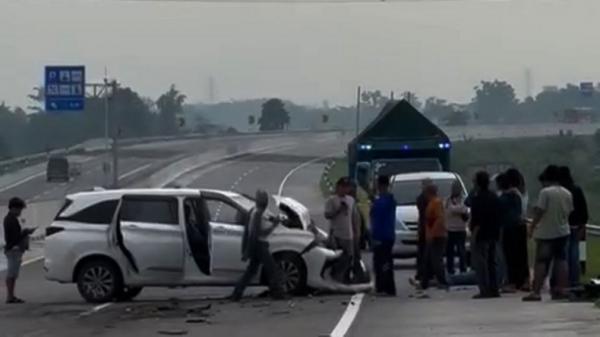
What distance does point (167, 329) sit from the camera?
19.0 metres

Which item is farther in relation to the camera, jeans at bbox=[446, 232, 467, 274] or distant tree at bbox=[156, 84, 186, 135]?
distant tree at bbox=[156, 84, 186, 135]

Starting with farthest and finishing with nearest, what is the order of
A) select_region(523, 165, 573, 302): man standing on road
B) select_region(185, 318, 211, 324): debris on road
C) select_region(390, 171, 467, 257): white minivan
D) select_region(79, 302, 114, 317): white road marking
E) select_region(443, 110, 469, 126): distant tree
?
select_region(443, 110, 469, 126): distant tree, select_region(390, 171, 467, 257): white minivan, select_region(79, 302, 114, 317): white road marking, select_region(523, 165, 573, 302): man standing on road, select_region(185, 318, 211, 324): debris on road

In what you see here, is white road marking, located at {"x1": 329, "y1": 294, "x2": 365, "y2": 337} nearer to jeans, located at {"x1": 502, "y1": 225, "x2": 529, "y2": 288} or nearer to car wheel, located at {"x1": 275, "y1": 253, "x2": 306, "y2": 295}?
car wheel, located at {"x1": 275, "y1": 253, "x2": 306, "y2": 295}

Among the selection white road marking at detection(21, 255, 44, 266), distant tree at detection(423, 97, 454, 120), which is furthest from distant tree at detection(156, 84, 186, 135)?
white road marking at detection(21, 255, 44, 266)

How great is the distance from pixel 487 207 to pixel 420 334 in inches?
193

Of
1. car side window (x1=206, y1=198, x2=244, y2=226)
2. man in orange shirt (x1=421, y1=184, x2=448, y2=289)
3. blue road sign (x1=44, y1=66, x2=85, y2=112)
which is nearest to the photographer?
man in orange shirt (x1=421, y1=184, x2=448, y2=289)

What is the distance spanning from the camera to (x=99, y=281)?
23.6 metres

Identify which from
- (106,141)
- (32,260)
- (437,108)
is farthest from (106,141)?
(32,260)

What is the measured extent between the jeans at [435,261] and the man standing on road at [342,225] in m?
1.17

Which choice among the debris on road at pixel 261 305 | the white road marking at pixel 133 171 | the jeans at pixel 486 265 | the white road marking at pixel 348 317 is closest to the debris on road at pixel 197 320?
the white road marking at pixel 348 317

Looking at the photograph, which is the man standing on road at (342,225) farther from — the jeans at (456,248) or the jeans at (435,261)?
the jeans at (456,248)

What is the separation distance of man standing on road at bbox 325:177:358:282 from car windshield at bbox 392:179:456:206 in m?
8.51

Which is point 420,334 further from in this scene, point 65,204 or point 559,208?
point 65,204

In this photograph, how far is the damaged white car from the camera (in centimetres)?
2331
